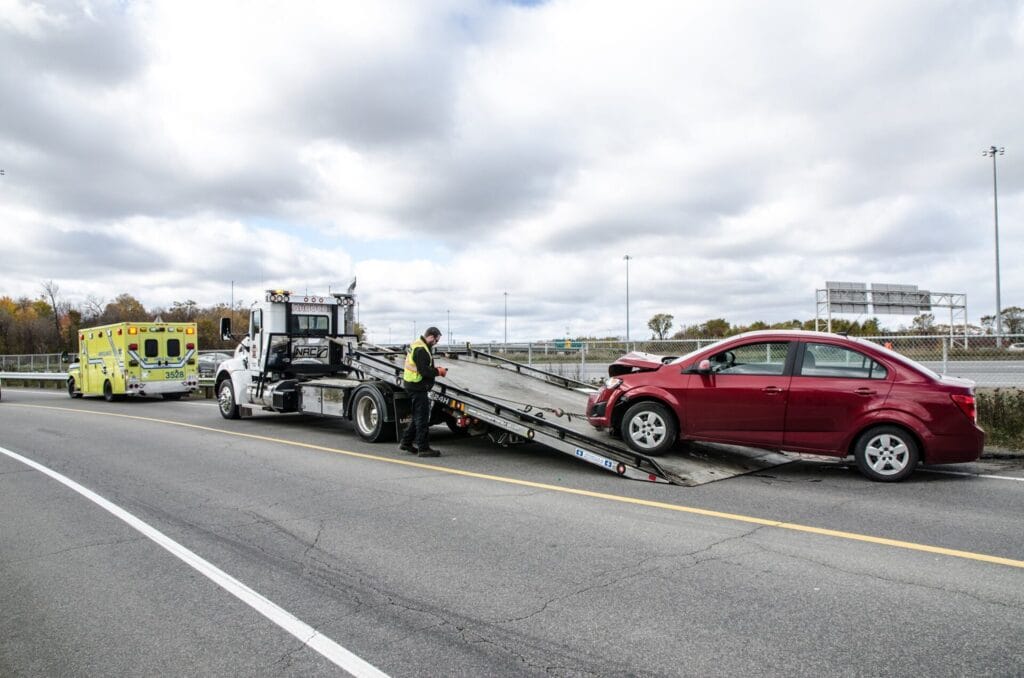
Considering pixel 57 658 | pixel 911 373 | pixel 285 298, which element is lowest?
pixel 57 658

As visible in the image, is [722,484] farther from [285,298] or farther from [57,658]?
[285,298]

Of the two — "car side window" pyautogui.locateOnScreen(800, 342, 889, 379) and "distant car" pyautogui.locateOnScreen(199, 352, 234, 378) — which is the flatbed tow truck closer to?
"car side window" pyautogui.locateOnScreen(800, 342, 889, 379)

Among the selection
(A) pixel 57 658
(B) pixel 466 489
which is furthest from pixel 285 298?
(A) pixel 57 658

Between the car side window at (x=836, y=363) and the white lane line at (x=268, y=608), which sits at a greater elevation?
the car side window at (x=836, y=363)

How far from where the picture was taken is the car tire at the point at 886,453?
24.6ft

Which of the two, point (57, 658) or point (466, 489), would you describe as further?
point (466, 489)

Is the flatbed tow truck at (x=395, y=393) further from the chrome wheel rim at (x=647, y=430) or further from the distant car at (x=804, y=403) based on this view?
the distant car at (x=804, y=403)

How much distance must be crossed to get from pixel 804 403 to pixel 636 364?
2064mm

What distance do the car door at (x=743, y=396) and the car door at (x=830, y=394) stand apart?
151mm

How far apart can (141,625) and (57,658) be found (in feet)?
1.49

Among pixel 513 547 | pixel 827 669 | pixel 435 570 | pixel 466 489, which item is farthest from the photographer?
pixel 466 489

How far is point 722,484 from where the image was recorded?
7699 mm

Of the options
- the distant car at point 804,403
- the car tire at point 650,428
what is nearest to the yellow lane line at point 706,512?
the car tire at point 650,428

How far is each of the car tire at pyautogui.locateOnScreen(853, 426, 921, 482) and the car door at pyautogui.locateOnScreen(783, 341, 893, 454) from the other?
0.24m
